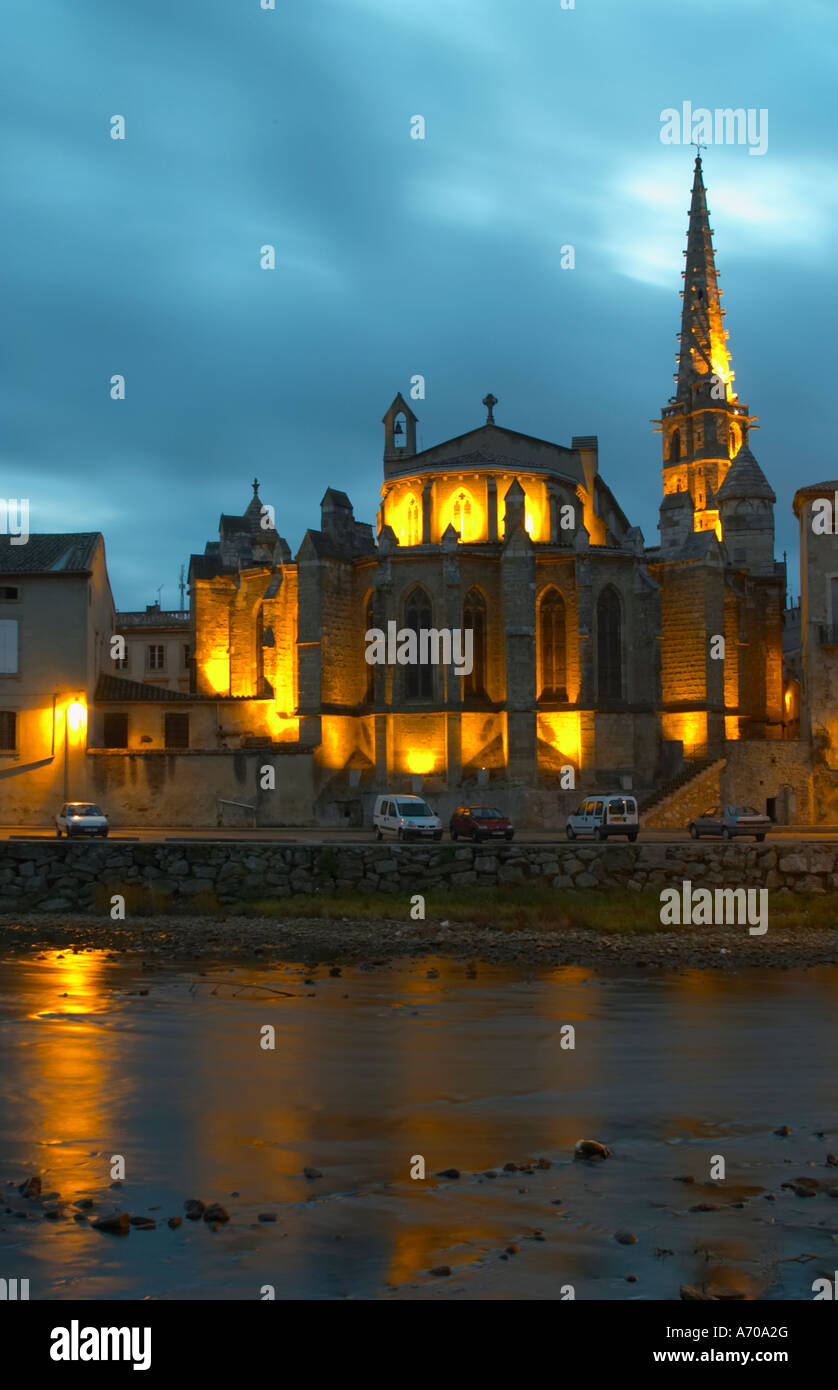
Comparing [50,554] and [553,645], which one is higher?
[50,554]

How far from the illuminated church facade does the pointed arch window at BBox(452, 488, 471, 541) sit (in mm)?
92

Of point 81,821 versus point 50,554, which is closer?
point 81,821

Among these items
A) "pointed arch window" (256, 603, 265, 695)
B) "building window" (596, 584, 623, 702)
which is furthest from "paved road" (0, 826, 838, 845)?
"pointed arch window" (256, 603, 265, 695)

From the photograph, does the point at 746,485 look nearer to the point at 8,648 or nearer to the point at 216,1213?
the point at 8,648

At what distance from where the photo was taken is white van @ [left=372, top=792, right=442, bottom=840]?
40562mm

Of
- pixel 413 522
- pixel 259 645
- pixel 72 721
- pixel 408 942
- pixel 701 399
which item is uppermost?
pixel 701 399

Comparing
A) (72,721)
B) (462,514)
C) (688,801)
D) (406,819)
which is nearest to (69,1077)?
(406,819)

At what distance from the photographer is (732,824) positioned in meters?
40.4

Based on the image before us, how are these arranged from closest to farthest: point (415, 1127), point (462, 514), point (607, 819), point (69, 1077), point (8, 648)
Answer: point (415, 1127) < point (69, 1077) < point (607, 819) < point (8, 648) < point (462, 514)

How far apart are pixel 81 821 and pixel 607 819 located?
52.5 feet

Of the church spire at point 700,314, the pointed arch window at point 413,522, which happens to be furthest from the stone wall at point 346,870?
the church spire at point 700,314

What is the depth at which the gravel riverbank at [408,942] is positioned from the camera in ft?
81.7

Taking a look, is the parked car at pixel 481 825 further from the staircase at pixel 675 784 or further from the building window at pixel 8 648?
the building window at pixel 8 648

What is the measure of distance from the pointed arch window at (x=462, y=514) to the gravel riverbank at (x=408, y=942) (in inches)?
1335
